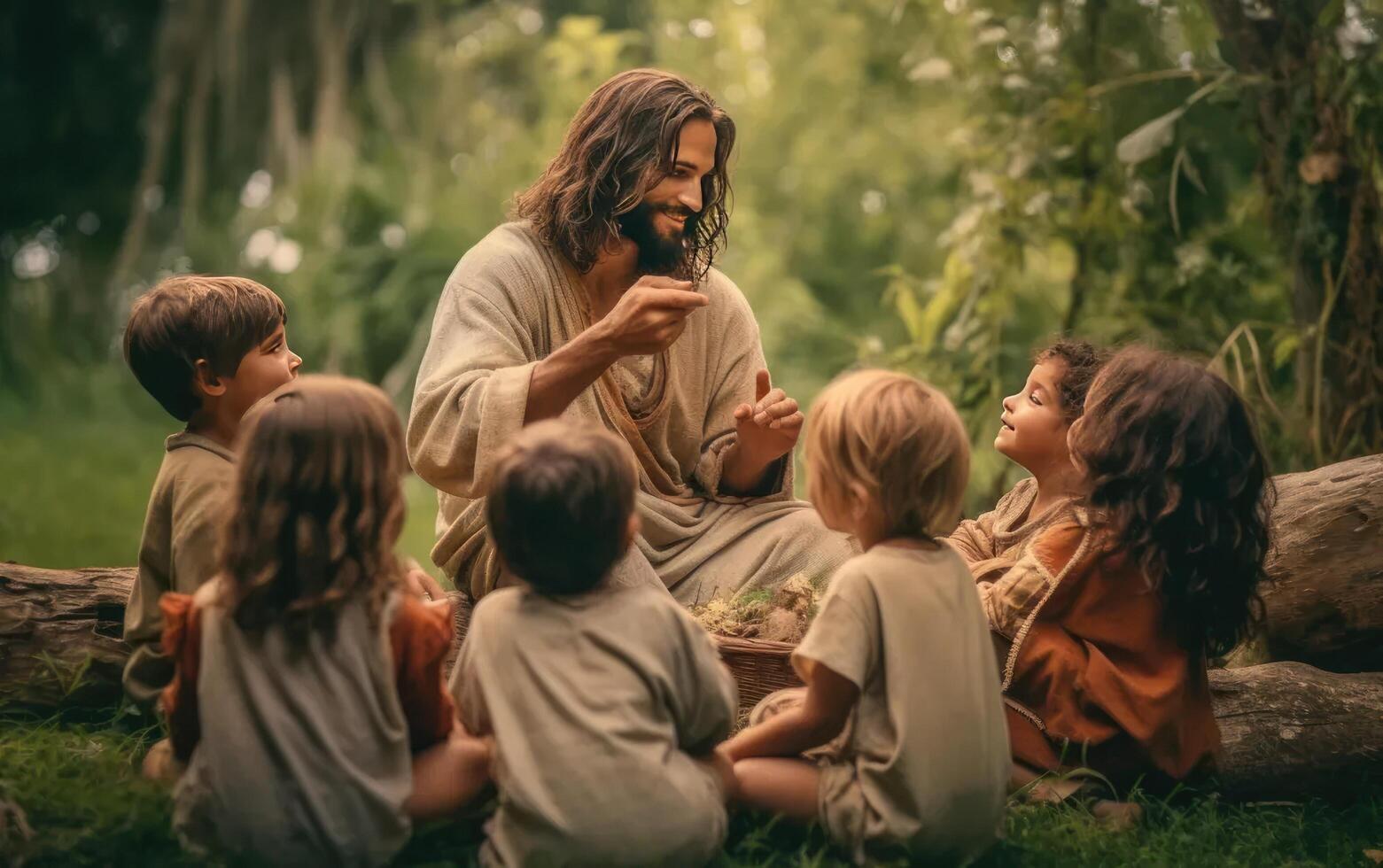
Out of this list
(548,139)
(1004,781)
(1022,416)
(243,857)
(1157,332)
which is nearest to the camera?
(243,857)

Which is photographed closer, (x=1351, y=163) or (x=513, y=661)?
(x=513, y=661)

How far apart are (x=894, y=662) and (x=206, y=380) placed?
1.74m

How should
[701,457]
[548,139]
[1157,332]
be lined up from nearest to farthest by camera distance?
1. [701,457]
2. [1157,332]
3. [548,139]

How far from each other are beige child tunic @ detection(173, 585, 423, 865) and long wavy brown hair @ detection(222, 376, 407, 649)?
0.05 meters

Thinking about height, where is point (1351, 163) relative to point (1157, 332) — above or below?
above

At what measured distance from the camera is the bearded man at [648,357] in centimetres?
401

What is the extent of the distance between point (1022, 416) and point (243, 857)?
224cm

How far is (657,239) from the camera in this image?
428 centimetres

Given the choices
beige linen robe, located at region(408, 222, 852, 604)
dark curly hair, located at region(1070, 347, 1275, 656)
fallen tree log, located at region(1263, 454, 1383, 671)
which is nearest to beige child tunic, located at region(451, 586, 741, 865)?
beige linen robe, located at region(408, 222, 852, 604)

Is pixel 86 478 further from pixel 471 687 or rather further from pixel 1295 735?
→ pixel 1295 735

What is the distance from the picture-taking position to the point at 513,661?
9.32 ft

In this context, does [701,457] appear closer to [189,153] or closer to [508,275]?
[508,275]

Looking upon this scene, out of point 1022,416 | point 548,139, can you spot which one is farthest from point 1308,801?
point 548,139

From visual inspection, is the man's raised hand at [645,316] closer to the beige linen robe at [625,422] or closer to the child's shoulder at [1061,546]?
the beige linen robe at [625,422]
